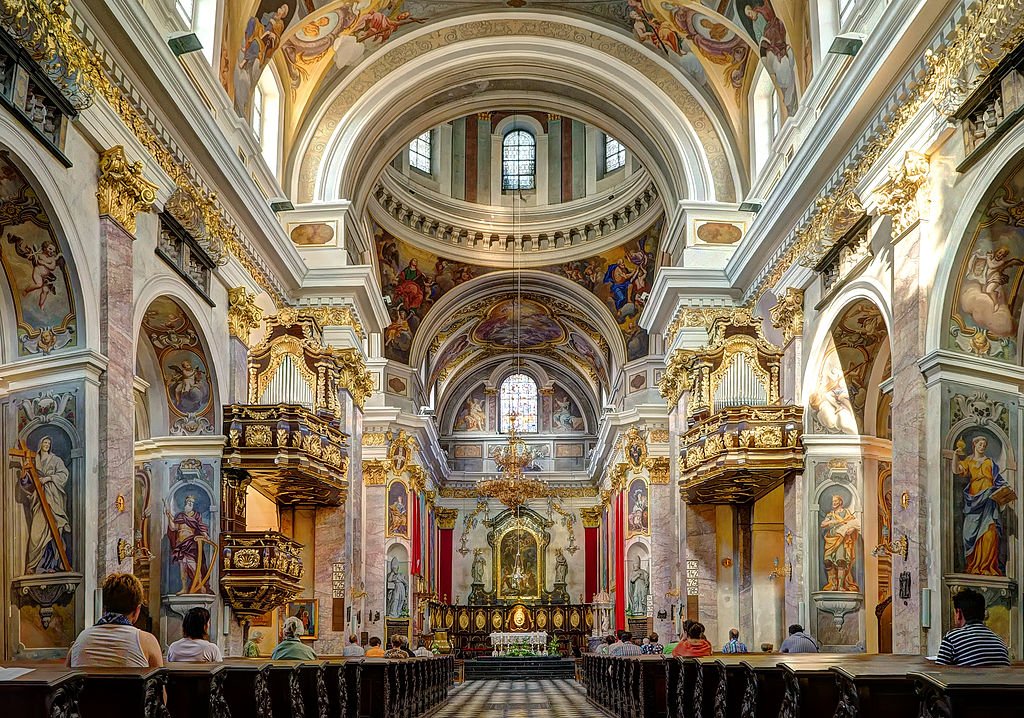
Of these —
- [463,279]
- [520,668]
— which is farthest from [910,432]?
[520,668]

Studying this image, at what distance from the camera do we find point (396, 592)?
31.0 m

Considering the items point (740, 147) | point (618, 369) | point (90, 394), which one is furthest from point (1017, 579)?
point (618, 369)

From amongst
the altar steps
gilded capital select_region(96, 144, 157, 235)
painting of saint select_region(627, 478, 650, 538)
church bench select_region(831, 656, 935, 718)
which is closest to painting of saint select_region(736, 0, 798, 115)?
gilded capital select_region(96, 144, 157, 235)

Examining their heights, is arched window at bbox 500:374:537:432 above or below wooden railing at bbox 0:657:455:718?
above

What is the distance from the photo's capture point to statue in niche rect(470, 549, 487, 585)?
1651 inches

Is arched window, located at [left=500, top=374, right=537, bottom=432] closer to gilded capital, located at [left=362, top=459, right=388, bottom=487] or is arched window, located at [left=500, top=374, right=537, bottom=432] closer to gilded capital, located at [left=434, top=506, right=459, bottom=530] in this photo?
gilded capital, located at [left=434, top=506, right=459, bottom=530]

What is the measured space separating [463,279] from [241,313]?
16.3 m

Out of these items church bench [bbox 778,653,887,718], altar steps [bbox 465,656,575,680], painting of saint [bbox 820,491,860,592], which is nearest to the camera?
church bench [bbox 778,653,887,718]

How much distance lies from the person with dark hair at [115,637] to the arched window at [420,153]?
25.5 metres

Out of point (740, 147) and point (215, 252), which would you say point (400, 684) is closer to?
point (215, 252)

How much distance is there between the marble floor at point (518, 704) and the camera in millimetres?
14289

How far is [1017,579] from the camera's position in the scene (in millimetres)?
10016

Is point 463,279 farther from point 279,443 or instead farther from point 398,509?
point 279,443

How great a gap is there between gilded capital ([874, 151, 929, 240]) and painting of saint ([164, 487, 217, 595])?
28.3 ft
